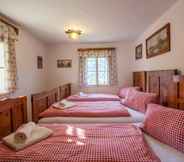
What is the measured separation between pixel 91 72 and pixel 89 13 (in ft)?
8.30

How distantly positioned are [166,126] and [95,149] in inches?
28.1

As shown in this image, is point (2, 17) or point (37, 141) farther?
point (2, 17)

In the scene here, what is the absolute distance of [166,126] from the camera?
1525 millimetres

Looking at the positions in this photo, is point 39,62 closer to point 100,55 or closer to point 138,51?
point 100,55

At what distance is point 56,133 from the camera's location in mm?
1643

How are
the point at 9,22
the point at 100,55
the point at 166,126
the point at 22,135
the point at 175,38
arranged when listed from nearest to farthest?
the point at 22,135
the point at 166,126
the point at 175,38
the point at 9,22
the point at 100,55

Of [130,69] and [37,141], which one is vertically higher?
[130,69]

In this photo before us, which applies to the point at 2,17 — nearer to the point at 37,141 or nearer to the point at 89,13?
the point at 89,13

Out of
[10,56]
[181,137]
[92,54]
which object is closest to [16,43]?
[10,56]

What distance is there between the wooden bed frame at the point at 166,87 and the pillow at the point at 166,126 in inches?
17.4

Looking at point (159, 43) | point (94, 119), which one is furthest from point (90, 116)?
point (159, 43)

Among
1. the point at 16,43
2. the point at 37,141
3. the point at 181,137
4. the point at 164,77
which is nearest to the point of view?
the point at 181,137

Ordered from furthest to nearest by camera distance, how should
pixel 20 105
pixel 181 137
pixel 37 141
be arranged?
pixel 20 105
pixel 37 141
pixel 181 137

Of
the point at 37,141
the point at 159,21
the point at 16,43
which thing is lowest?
the point at 37,141
